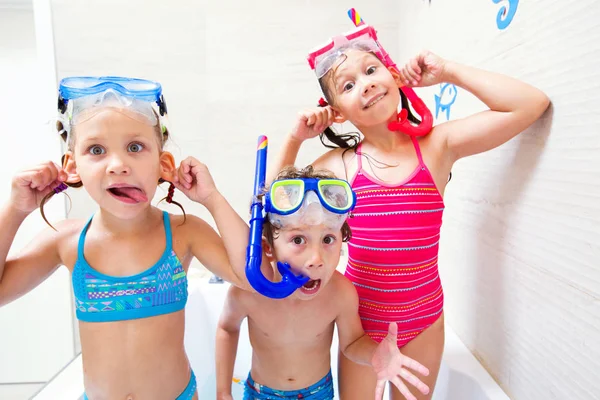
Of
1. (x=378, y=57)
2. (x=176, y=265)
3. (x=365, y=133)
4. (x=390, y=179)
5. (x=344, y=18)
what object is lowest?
(x=176, y=265)

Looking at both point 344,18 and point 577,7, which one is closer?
point 577,7

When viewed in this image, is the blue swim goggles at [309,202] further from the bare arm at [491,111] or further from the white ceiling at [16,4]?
the white ceiling at [16,4]

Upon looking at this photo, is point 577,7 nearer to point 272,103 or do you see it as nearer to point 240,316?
point 240,316

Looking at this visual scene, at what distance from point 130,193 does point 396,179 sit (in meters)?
0.59

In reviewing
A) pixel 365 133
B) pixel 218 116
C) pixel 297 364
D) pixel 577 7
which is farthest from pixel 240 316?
pixel 218 116

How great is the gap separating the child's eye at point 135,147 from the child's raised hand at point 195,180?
0.11 meters

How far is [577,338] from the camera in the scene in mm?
783

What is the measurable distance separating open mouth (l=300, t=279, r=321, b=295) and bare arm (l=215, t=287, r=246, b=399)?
198 mm

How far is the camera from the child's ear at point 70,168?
835 mm

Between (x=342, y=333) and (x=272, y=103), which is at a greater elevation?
(x=272, y=103)

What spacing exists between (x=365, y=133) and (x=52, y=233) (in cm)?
76

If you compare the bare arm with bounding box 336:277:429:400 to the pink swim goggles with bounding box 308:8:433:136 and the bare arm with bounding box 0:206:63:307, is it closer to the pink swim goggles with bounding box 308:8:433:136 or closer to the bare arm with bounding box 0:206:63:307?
the pink swim goggles with bounding box 308:8:433:136

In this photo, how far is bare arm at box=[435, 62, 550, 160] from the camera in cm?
86

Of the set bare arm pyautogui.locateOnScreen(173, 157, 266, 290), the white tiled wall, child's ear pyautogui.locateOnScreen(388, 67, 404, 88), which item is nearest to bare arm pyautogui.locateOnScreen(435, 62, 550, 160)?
child's ear pyautogui.locateOnScreen(388, 67, 404, 88)
